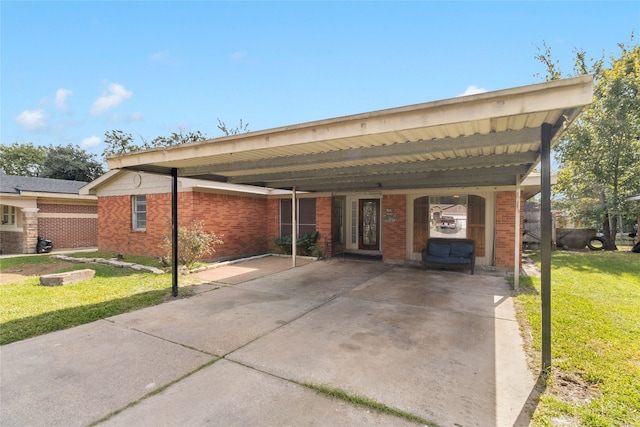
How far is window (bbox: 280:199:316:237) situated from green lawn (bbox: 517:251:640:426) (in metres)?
7.17

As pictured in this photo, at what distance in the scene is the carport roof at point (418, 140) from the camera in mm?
2592

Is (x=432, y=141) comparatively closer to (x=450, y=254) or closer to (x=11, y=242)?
(x=450, y=254)

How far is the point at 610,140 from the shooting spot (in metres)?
13.9

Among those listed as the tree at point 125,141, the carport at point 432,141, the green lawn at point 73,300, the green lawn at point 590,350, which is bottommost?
the green lawn at point 73,300

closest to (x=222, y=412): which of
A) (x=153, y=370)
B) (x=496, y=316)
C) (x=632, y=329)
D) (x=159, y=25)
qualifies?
(x=153, y=370)

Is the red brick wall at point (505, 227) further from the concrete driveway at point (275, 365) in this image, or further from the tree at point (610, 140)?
the tree at point (610, 140)

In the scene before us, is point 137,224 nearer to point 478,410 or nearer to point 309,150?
point 309,150

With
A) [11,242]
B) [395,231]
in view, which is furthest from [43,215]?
[395,231]

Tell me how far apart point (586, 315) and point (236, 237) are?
9945 mm

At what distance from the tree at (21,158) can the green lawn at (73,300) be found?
3337cm

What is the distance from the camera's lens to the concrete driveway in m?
2.52

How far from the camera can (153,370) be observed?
321cm

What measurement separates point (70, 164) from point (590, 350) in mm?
35494

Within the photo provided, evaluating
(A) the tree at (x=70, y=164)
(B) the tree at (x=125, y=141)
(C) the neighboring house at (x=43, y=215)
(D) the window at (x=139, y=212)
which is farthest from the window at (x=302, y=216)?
(A) the tree at (x=70, y=164)
